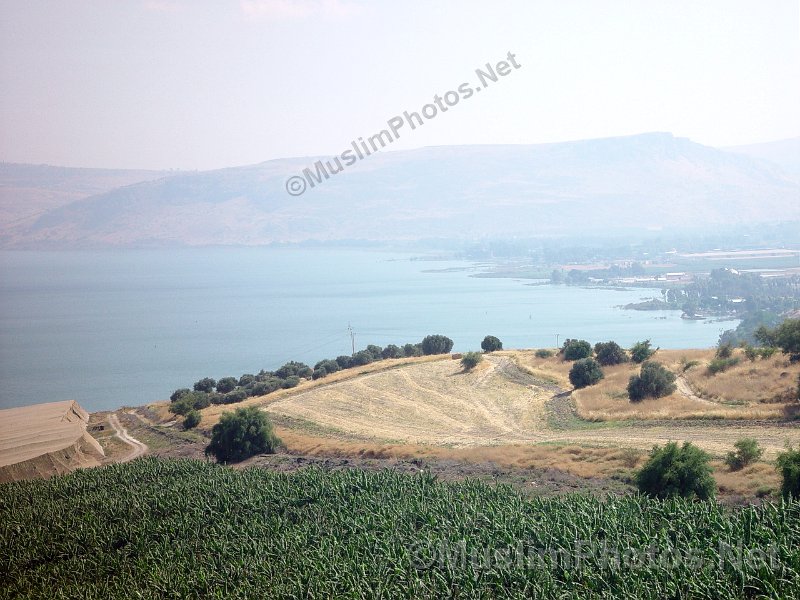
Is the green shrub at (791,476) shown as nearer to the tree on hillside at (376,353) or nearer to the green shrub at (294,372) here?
the green shrub at (294,372)

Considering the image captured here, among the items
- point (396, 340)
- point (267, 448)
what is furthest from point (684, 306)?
point (267, 448)

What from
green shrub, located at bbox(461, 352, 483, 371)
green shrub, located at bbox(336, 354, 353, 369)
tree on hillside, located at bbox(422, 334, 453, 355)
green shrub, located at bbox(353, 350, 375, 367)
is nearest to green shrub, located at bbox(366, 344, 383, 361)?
green shrub, located at bbox(353, 350, 375, 367)

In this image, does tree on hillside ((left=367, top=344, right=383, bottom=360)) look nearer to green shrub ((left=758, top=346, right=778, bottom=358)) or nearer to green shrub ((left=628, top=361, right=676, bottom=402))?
green shrub ((left=628, top=361, right=676, bottom=402))

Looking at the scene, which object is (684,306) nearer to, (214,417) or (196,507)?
(214,417)

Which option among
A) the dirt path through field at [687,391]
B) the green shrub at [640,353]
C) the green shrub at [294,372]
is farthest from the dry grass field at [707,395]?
the green shrub at [294,372]

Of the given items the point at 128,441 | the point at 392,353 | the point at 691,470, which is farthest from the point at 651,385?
the point at 392,353
